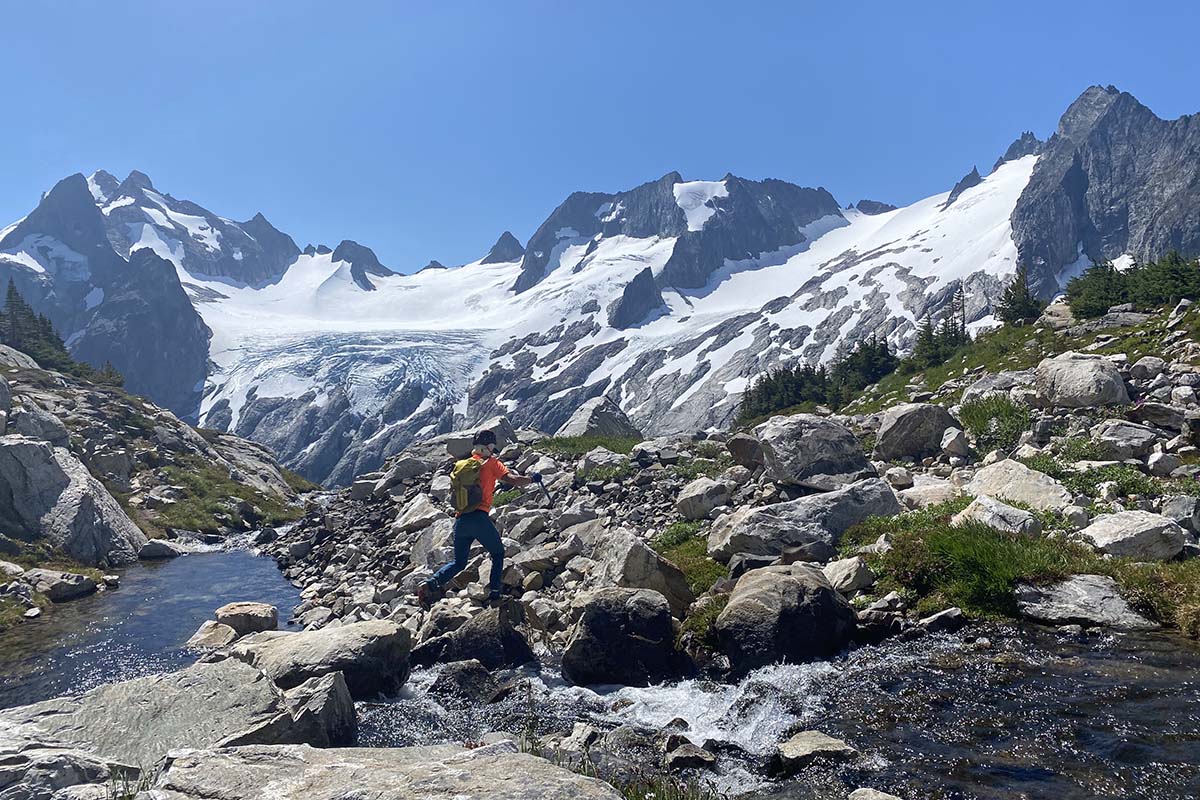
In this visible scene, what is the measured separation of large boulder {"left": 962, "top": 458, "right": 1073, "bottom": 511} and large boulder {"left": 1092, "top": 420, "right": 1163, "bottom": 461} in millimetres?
1636

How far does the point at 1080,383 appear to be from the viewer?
15.7 metres

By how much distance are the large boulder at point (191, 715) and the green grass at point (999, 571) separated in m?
8.31

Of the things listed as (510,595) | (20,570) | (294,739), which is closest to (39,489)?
(20,570)

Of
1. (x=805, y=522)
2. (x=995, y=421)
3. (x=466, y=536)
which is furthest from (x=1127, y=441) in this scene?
(x=466, y=536)

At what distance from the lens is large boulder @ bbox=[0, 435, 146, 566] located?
66.5ft

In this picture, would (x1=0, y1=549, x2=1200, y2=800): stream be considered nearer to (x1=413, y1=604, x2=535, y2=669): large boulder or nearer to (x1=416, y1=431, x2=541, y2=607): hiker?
(x1=413, y1=604, x2=535, y2=669): large boulder

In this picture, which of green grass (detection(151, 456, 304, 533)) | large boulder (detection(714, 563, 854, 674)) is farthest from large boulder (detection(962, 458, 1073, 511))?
green grass (detection(151, 456, 304, 533))

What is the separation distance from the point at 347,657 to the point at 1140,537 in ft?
38.5

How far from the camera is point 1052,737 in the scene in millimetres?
6766

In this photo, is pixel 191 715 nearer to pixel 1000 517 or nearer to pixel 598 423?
pixel 1000 517

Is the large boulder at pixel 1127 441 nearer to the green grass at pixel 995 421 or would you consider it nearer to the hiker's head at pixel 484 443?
the green grass at pixel 995 421

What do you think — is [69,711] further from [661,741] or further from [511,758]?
[661,741]

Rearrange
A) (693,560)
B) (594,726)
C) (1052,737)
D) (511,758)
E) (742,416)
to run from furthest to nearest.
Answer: (742,416) < (693,560) < (594,726) < (1052,737) < (511,758)

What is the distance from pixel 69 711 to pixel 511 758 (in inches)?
248
